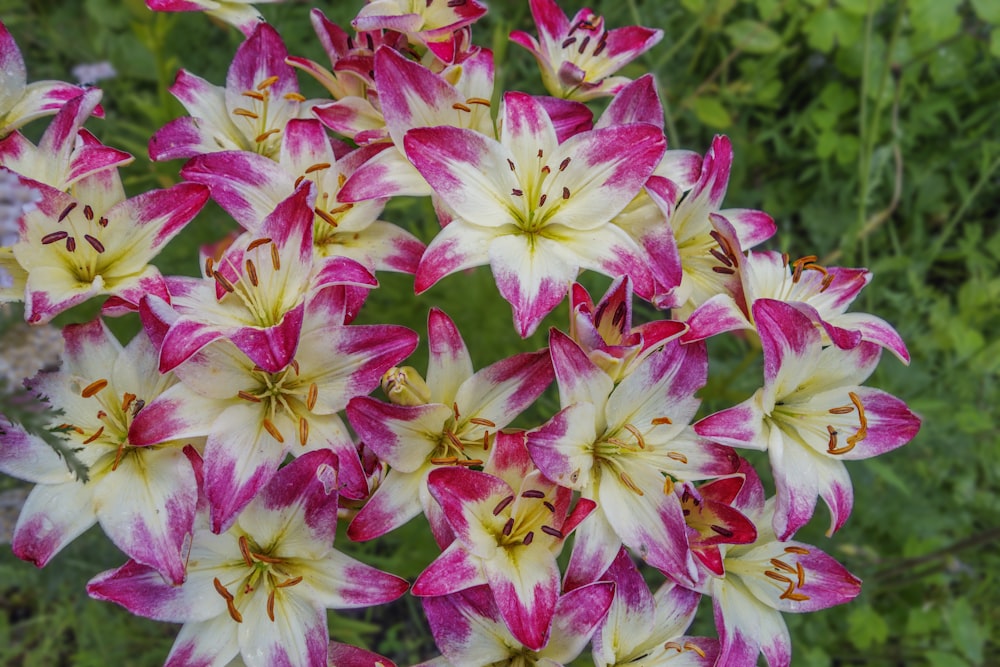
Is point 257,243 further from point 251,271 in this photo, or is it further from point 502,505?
point 502,505

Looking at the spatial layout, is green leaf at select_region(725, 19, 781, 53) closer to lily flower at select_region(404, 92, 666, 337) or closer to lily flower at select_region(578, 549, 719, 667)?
lily flower at select_region(404, 92, 666, 337)

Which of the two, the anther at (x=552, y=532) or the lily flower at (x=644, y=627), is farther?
the lily flower at (x=644, y=627)

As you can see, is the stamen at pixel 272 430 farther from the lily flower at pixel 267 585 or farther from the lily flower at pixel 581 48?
the lily flower at pixel 581 48

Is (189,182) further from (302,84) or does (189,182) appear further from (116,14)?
(116,14)

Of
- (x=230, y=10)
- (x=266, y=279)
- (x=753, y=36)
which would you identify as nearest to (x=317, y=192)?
(x=266, y=279)

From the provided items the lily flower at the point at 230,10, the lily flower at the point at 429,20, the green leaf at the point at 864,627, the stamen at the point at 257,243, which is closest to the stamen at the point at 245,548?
the stamen at the point at 257,243

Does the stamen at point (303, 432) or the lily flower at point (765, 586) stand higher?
the stamen at point (303, 432)

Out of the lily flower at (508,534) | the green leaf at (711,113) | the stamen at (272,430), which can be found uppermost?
the stamen at (272,430)

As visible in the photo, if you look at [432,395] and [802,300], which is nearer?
[432,395]
